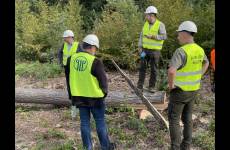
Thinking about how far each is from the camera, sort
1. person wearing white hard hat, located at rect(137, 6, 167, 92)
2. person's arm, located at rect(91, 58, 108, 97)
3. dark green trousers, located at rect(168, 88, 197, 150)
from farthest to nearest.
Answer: person wearing white hard hat, located at rect(137, 6, 167, 92)
person's arm, located at rect(91, 58, 108, 97)
dark green trousers, located at rect(168, 88, 197, 150)

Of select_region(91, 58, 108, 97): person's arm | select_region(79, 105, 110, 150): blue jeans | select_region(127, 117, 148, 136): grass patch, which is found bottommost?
select_region(127, 117, 148, 136): grass patch

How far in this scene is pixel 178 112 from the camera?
6.79 meters

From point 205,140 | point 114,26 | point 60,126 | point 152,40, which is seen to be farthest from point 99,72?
point 114,26

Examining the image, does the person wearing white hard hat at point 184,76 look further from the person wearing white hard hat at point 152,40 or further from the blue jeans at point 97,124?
the person wearing white hard hat at point 152,40

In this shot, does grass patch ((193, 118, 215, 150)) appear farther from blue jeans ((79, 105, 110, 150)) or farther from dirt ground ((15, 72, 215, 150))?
blue jeans ((79, 105, 110, 150))

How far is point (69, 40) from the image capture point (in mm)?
10422

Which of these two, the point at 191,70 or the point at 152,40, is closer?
the point at 191,70

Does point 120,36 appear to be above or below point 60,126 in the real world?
above

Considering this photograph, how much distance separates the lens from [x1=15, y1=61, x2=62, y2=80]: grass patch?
45.3 ft

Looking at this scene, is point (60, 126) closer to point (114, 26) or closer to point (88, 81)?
point (88, 81)

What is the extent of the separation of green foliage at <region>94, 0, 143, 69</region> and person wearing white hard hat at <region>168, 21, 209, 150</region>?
731 cm

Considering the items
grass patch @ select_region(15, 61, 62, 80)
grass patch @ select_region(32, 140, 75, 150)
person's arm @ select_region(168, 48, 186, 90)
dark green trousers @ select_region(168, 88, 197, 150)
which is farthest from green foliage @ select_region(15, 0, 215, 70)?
person's arm @ select_region(168, 48, 186, 90)

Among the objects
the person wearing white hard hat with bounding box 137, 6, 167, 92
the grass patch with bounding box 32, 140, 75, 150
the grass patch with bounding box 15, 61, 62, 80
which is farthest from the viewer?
the grass patch with bounding box 15, 61, 62, 80

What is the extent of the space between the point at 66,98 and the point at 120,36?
5095 millimetres
